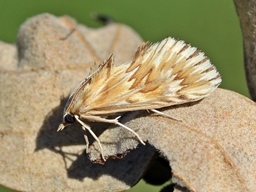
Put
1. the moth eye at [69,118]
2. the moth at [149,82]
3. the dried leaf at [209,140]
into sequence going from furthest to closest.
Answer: the moth eye at [69,118], the moth at [149,82], the dried leaf at [209,140]

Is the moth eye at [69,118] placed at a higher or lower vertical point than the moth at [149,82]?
lower

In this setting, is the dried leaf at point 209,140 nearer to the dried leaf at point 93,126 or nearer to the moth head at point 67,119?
the dried leaf at point 93,126

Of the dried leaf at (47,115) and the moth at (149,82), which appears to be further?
the dried leaf at (47,115)

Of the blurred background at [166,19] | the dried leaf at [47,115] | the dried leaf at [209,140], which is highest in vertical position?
the dried leaf at [209,140]

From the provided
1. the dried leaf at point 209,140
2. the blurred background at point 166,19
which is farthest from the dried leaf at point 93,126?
the blurred background at point 166,19

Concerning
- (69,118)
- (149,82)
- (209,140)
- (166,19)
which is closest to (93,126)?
(69,118)

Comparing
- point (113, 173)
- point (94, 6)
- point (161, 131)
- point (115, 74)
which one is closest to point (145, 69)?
point (115, 74)
